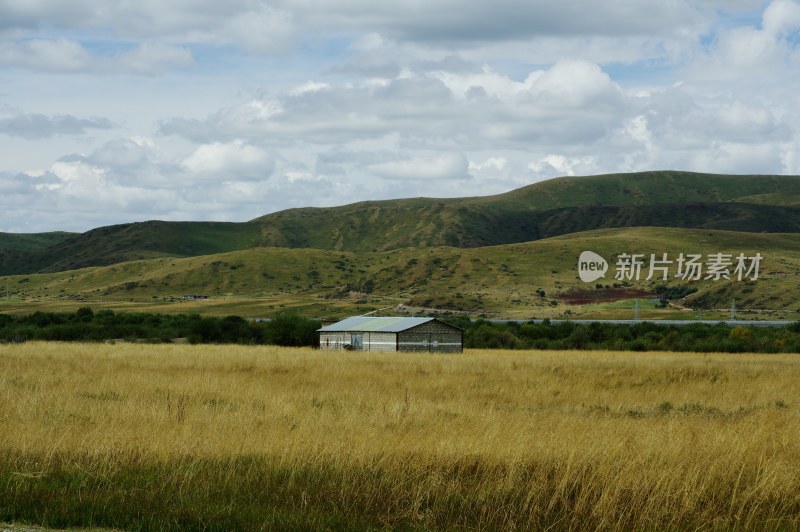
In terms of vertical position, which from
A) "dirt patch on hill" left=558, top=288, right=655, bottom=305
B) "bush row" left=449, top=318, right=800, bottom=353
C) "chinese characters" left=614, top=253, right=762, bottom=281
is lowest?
"bush row" left=449, top=318, right=800, bottom=353

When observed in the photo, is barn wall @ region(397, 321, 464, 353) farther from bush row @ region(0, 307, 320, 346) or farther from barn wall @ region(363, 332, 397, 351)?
bush row @ region(0, 307, 320, 346)

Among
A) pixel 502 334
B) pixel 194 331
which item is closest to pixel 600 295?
pixel 502 334

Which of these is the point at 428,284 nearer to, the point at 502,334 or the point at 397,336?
the point at 502,334

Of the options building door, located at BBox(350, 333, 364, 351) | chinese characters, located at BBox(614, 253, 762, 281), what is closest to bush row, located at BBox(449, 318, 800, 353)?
building door, located at BBox(350, 333, 364, 351)

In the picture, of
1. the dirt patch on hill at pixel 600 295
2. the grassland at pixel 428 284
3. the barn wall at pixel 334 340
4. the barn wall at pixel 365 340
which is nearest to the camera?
the barn wall at pixel 365 340

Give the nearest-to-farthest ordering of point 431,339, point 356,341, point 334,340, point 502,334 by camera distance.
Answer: point 431,339
point 356,341
point 334,340
point 502,334

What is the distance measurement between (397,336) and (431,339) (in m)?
2.67

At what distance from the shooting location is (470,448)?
12.5m

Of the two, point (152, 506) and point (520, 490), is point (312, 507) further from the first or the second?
point (520, 490)

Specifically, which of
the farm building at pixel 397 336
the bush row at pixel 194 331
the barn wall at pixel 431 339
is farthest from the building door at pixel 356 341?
the bush row at pixel 194 331

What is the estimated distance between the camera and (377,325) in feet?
197

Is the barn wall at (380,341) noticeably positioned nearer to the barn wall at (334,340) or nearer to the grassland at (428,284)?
the barn wall at (334,340)

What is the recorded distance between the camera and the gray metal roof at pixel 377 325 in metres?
57.9

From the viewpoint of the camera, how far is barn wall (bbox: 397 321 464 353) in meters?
57.5
